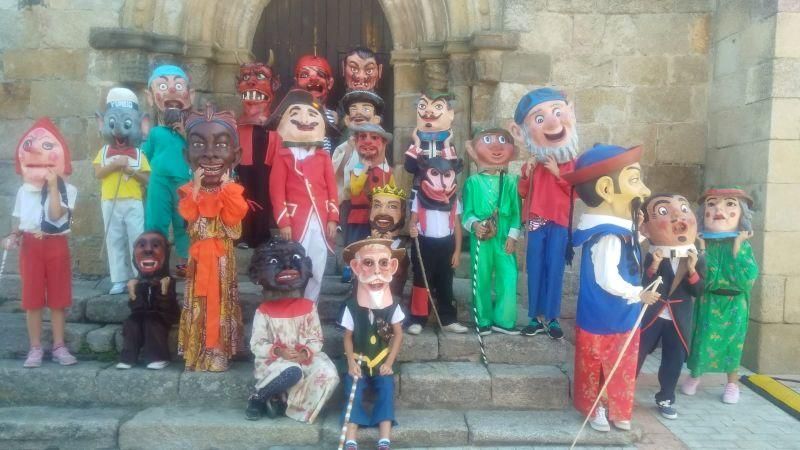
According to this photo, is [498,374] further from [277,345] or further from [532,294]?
[277,345]

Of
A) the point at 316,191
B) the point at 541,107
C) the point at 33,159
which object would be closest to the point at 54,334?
the point at 33,159

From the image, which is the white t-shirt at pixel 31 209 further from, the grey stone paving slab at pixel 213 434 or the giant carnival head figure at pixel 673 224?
the giant carnival head figure at pixel 673 224

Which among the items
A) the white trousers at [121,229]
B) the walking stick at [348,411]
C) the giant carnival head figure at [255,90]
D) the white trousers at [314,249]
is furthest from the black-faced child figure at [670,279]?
the white trousers at [121,229]

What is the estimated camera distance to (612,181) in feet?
12.8

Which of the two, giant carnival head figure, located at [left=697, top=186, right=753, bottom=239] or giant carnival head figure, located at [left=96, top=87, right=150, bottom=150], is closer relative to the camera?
giant carnival head figure, located at [left=697, top=186, right=753, bottom=239]

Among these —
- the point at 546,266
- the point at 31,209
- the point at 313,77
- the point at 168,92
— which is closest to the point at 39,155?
the point at 31,209

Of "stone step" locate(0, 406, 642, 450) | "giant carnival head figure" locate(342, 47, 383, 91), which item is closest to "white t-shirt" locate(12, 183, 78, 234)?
"stone step" locate(0, 406, 642, 450)

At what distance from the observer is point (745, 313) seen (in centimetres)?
462

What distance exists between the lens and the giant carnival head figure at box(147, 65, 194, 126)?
16.5 feet

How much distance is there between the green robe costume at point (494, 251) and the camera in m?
4.55

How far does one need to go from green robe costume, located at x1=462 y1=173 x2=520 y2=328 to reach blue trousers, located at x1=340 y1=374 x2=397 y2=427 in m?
1.05

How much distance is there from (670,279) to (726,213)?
0.75 metres

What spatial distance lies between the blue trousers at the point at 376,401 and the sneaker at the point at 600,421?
4.20ft

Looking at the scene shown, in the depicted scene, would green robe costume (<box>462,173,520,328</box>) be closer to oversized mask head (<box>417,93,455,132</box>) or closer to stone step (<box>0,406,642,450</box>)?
oversized mask head (<box>417,93,455,132</box>)
